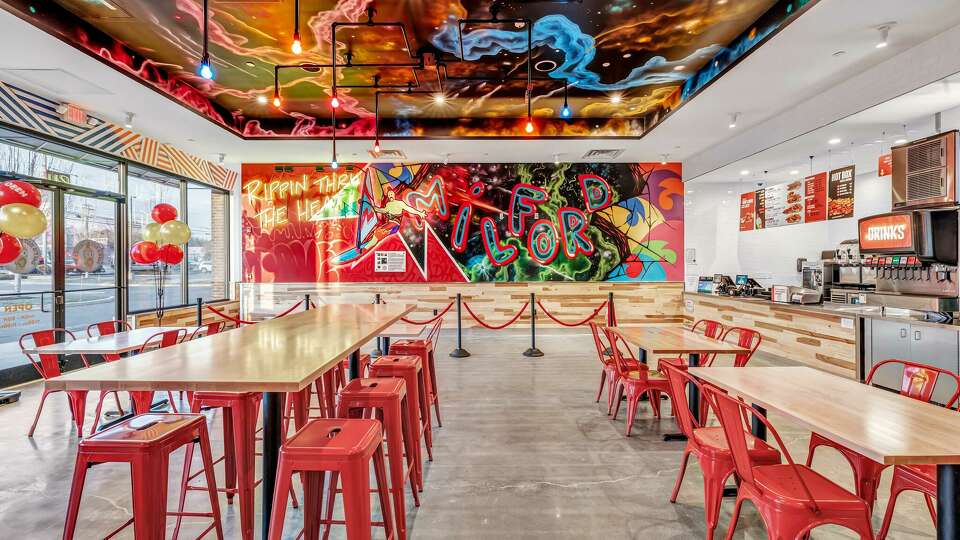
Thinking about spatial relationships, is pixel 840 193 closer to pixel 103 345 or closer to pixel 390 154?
pixel 390 154

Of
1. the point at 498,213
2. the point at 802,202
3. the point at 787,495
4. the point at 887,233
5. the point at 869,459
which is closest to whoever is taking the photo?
the point at 787,495

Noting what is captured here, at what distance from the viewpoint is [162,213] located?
5387mm

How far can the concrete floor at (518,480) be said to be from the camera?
237cm

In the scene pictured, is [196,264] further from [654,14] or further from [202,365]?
[654,14]

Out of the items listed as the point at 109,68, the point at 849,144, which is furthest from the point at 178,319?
the point at 849,144

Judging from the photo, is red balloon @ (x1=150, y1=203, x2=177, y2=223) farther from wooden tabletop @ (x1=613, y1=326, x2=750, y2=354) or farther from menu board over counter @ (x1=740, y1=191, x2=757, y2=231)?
menu board over counter @ (x1=740, y1=191, x2=757, y2=231)

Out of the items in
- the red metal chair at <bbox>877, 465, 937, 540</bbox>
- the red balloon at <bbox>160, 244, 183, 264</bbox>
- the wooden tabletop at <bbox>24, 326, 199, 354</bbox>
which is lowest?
the red metal chair at <bbox>877, 465, 937, 540</bbox>

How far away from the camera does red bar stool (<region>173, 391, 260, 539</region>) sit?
2.11m

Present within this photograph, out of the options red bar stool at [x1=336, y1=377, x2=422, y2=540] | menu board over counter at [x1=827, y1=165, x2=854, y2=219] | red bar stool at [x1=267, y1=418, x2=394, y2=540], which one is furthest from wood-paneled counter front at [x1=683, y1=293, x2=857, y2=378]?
red bar stool at [x1=267, y1=418, x2=394, y2=540]

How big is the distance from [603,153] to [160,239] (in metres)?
6.76

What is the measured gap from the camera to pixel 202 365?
1.88 metres

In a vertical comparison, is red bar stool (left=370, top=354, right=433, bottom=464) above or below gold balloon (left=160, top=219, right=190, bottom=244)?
below

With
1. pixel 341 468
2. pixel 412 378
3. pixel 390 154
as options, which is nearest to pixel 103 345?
pixel 412 378

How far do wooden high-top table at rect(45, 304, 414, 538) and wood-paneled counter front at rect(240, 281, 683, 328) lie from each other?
573 cm
